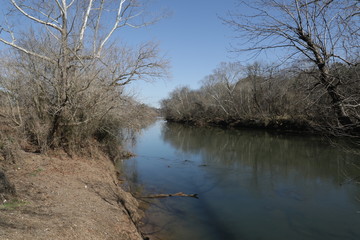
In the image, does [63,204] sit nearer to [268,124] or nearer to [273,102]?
[273,102]

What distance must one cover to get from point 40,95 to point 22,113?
1.26 m

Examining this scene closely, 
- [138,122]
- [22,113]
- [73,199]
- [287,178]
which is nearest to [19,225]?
[73,199]

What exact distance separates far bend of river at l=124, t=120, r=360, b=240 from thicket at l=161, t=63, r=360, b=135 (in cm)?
290

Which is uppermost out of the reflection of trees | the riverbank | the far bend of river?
the riverbank

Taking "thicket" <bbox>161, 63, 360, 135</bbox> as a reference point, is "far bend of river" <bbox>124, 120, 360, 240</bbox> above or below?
below

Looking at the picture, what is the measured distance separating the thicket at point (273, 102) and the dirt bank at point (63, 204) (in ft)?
13.9

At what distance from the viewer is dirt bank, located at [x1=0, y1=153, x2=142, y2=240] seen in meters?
4.76

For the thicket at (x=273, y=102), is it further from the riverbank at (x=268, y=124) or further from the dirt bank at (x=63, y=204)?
the dirt bank at (x=63, y=204)

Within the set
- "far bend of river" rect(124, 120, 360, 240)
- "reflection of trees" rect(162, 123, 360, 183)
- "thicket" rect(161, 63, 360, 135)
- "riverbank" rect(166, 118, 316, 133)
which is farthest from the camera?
"riverbank" rect(166, 118, 316, 133)

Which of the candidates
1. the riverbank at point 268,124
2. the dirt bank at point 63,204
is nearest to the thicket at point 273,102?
the riverbank at point 268,124

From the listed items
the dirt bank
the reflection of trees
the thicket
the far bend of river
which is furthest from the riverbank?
the dirt bank

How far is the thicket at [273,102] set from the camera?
3.13m

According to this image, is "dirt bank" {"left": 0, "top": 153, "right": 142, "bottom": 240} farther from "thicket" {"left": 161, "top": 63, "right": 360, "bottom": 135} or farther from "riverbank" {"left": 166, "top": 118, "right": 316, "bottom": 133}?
"riverbank" {"left": 166, "top": 118, "right": 316, "bottom": 133}

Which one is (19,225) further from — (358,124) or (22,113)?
(22,113)
